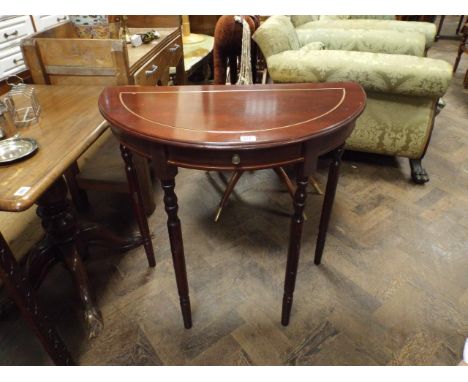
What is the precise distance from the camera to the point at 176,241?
0.98m

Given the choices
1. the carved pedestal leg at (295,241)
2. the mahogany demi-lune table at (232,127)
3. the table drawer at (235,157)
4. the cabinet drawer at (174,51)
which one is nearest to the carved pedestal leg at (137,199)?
the mahogany demi-lune table at (232,127)

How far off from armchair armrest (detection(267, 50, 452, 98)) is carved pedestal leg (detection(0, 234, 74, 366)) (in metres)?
1.38

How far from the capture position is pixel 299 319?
125cm

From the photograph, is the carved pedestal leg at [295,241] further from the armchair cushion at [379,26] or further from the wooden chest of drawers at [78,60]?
the armchair cushion at [379,26]

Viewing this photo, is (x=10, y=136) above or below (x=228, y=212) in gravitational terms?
above

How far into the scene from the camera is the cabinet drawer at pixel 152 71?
4.81ft

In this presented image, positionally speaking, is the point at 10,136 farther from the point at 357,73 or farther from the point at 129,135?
the point at 357,73

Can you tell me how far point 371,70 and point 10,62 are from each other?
2.46 m

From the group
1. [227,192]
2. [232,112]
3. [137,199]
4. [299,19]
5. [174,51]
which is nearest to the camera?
[232,112]

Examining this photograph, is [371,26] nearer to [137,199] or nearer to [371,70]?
[371,70]

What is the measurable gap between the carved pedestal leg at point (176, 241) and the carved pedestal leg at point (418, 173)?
151 centimetres

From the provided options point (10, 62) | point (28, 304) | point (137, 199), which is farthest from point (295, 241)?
point (10, 62)

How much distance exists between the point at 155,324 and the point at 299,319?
1.72 ft
